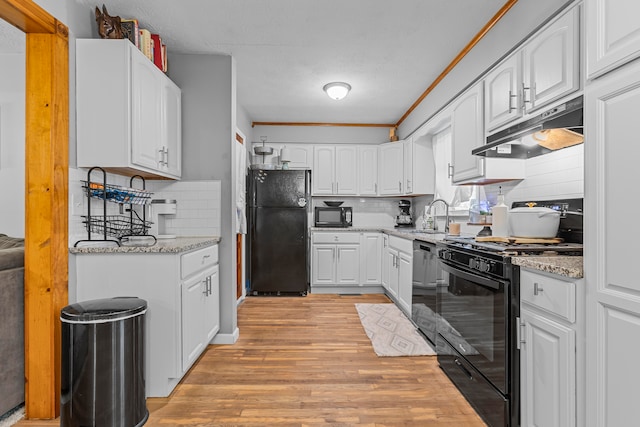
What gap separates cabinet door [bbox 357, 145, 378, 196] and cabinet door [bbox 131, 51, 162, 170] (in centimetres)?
314

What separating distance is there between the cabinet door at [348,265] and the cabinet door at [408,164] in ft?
3.45

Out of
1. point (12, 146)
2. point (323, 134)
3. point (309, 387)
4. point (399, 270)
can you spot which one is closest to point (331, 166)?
point (323, 134)

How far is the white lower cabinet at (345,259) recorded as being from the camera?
474cm

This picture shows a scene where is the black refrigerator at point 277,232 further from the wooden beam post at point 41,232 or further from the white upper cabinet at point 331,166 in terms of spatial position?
the wooden beam post at point 41,232

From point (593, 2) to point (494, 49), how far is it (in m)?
1.39

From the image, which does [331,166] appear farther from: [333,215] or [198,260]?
[198,260]

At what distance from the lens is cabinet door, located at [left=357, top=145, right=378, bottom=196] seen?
513 centimetres

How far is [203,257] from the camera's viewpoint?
2.53m

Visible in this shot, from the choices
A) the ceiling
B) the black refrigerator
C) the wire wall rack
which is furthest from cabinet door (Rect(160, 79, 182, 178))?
the black refrigerator

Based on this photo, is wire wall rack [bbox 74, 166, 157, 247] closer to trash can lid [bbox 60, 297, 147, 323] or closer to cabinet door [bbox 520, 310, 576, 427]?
trash can lid [bbox 60, 297, 147, 323]

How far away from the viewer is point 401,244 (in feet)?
12.3

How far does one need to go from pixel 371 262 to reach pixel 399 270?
91 cm

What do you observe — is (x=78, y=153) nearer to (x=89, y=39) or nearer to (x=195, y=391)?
(x=89, y=39)

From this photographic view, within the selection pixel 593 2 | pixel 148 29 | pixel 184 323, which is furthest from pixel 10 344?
pixel 593 2
